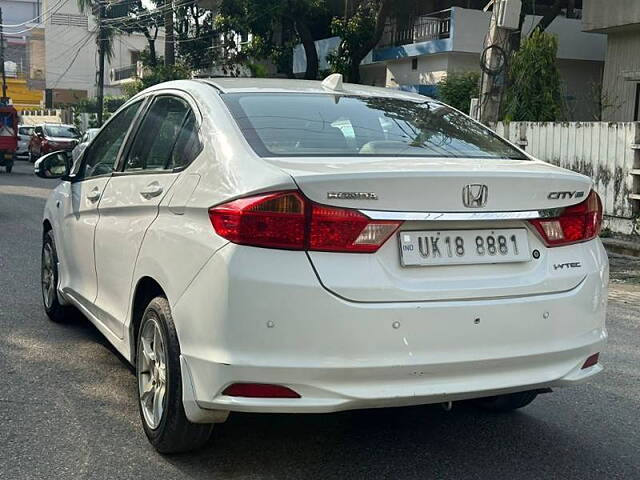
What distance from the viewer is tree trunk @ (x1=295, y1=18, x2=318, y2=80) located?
2503 cm

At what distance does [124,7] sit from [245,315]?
40213 millimetres

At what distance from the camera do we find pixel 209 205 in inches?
132

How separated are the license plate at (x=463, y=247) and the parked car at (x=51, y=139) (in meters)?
26.5

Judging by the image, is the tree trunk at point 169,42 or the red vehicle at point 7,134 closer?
the red vehicle at point 7,134

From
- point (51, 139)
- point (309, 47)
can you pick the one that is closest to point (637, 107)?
point (309, 47)

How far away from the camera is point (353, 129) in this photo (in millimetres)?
3973

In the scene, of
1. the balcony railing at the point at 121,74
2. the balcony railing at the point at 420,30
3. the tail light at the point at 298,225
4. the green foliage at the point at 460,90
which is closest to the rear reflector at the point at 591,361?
the tail light at the point at 298,225

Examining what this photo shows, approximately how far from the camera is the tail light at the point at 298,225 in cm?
314

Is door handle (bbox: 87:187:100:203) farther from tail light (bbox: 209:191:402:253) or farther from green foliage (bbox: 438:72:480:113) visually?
green foliage (bbox: 438:72:480:113)

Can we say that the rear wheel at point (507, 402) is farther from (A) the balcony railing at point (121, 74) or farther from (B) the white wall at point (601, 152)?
(A) the balcony railing at point (121, 74)

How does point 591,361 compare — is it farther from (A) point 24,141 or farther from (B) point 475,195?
(A) point 24,141

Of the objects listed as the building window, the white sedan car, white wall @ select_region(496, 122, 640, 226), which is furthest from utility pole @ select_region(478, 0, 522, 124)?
the white sedan car

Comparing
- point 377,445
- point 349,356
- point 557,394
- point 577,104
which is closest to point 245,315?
point 349,356

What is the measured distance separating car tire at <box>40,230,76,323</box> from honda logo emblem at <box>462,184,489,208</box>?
3.44 metres
